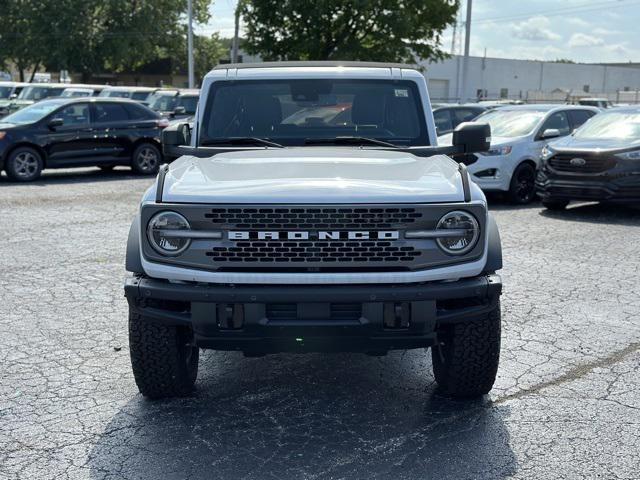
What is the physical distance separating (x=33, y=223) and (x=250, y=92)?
21.4ft

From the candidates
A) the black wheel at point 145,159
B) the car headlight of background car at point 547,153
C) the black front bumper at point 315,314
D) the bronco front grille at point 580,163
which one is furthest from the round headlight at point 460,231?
the black wheel at point 145,159

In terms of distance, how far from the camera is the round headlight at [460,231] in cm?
404

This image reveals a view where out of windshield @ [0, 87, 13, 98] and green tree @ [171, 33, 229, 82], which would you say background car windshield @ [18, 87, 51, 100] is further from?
green tree @ [171, 33, 229, 82]

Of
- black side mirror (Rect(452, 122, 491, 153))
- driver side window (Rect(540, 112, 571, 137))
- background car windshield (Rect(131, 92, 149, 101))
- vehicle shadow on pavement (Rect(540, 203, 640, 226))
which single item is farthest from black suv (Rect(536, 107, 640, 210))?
background car windshield (Rect(131, 92, 149, 101))

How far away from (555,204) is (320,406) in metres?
9.10

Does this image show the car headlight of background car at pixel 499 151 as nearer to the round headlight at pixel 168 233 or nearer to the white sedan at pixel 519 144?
the white sedan at pixel 519 144

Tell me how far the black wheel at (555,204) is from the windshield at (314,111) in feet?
24.7

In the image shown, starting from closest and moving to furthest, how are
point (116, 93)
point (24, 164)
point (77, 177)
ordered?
point (24, 164)
point (77, 177)
point (116, 93)

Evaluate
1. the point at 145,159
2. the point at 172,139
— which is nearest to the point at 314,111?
the point at 172,139

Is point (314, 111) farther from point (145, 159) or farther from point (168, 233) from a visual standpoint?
point (145, 159)

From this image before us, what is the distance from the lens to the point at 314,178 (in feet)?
13.8

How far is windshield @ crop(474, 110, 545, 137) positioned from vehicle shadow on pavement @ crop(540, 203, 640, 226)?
5.16 feet

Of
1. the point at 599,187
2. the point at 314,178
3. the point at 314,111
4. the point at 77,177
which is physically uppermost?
the point at 314,111

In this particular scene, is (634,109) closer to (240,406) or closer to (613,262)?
(613,262)
